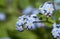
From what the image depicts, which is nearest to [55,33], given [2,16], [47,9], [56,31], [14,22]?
[56,31]

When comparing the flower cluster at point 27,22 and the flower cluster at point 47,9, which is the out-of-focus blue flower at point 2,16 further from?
the flower cluster at point 47,9

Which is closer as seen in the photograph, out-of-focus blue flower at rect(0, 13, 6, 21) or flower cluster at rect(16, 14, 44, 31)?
flower cluster at rect(16, 14, 44, 31)

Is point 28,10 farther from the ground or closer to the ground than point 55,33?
farther from the ground

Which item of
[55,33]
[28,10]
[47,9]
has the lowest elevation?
[55,33]

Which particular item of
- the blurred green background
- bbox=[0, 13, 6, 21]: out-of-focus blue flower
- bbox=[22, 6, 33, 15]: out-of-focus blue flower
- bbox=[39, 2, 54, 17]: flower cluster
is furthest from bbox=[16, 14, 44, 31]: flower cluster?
bbox=[0, 13, 6, 21]: out-of-focus blue flower

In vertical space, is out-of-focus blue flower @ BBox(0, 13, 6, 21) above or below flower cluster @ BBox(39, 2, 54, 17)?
above

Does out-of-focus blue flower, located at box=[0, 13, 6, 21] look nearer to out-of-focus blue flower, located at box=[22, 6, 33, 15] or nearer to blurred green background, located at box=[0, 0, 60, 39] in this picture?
blurred green background, located at box=[0, 0, 60, 39]

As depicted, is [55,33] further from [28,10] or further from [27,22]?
[28,10]

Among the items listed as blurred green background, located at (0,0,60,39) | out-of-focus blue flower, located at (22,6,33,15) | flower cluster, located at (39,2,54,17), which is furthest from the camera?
out-of-focus blue flower, located at (22,6,33,15)

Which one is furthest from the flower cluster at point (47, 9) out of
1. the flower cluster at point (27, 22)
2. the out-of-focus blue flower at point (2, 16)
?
the out-of-focus blue flower at point (2, 16)
